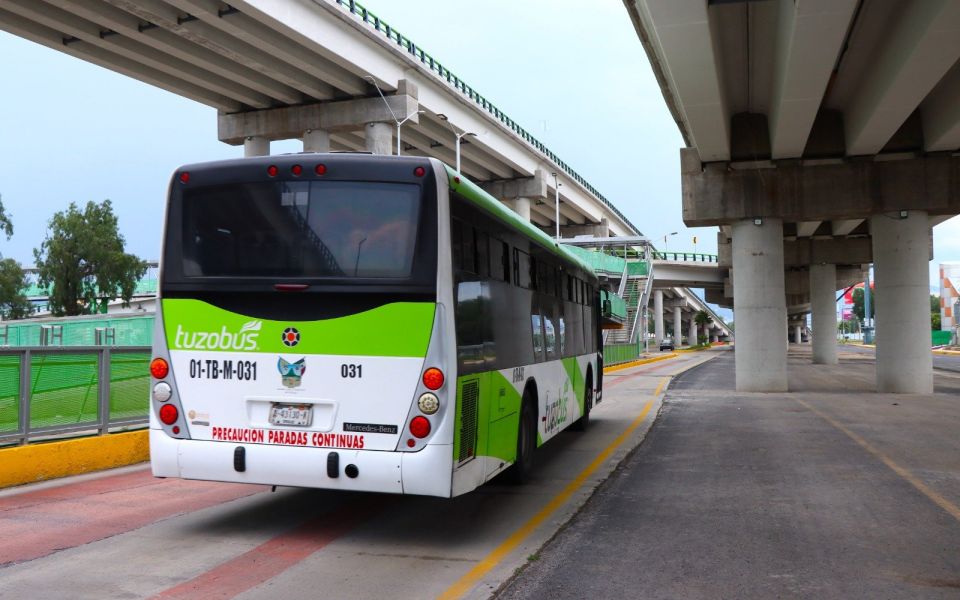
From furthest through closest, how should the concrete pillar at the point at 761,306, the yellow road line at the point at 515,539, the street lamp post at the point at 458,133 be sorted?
the street lamp post at the point at 458,133
the concrete pillar at the point at 761,306
the yellow road line at the point at 515,539

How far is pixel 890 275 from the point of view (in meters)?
25.6

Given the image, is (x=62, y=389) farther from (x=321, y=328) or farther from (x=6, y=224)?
(x=6, y=224)

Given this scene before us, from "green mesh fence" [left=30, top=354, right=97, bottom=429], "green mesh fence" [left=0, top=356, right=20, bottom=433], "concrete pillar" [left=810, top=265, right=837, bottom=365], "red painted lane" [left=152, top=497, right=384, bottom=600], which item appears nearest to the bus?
"red painted lane" [left=152, top=497, right=384, bottom=600]

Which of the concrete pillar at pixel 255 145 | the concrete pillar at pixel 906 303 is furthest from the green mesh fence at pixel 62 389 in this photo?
the concrete pillar at pixel 255 145

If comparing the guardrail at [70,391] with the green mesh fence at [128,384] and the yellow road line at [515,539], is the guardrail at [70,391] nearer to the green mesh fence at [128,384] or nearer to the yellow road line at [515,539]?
the green mesh fence at [128,384]

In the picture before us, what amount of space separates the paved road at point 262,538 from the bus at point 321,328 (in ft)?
1.95

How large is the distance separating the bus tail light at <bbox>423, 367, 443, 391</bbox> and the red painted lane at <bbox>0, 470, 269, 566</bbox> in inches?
124

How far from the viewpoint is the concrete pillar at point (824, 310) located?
5234cm

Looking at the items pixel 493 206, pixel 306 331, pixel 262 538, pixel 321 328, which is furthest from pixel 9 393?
pixel 493 206

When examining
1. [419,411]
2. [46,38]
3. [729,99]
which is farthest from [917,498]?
[46,38]

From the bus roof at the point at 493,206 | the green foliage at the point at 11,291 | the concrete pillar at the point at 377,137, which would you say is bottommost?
the bus roof at the point at 493,206

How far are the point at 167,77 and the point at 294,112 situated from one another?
720 cm

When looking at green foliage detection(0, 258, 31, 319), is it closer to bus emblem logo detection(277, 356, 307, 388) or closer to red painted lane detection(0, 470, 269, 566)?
red painted lane detection(0, 470, 269, 566)

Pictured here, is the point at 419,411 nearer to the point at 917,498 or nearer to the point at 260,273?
the point at 260,273
